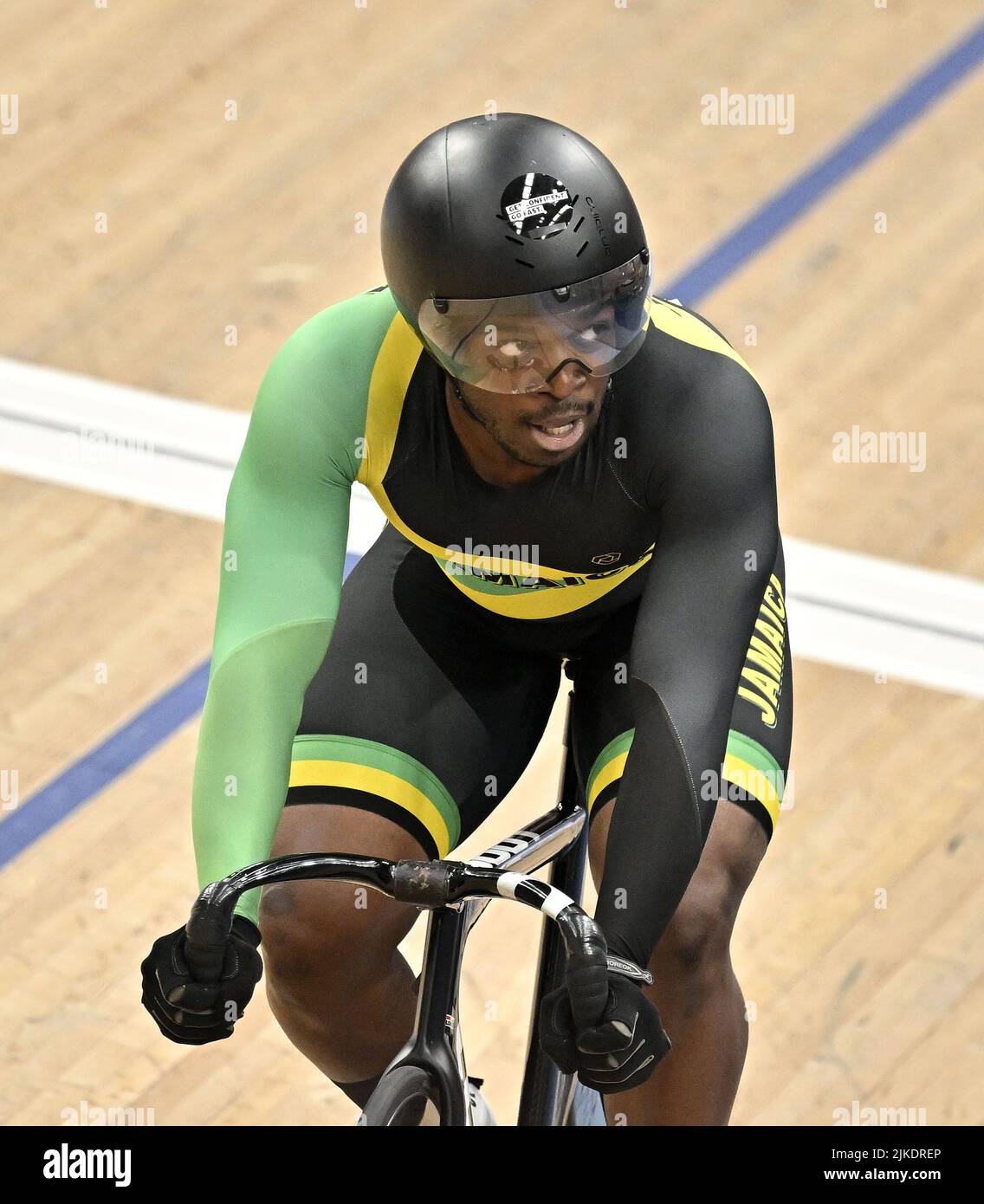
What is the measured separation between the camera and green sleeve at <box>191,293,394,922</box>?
2.32m

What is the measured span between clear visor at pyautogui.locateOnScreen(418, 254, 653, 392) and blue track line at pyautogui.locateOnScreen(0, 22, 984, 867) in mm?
2057

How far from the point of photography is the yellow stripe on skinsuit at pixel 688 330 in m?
2.47

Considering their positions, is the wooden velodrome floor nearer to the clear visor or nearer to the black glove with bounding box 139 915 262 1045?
the black glove with bounding box 139 915 262 1045

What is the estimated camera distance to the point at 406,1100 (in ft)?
7.29

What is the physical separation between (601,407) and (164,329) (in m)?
3.10

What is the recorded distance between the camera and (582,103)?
5.97 meters

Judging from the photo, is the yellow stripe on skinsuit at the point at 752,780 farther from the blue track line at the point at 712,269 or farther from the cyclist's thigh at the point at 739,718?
the blue track line at the point at 712,269

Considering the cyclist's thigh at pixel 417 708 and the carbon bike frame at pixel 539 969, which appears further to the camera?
the cyclist's thigh at pixel 417 708

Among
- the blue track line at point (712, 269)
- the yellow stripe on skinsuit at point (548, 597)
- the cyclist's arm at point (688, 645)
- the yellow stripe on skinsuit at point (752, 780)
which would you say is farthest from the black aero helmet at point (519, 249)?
the blue track line at point (712, 269)

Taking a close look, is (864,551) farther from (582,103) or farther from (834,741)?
(582,103)

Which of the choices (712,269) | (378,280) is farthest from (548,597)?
(712,269)

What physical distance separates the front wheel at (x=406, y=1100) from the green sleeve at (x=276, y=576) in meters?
0.30

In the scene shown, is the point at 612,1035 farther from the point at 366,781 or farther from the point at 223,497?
the point at 223,497
